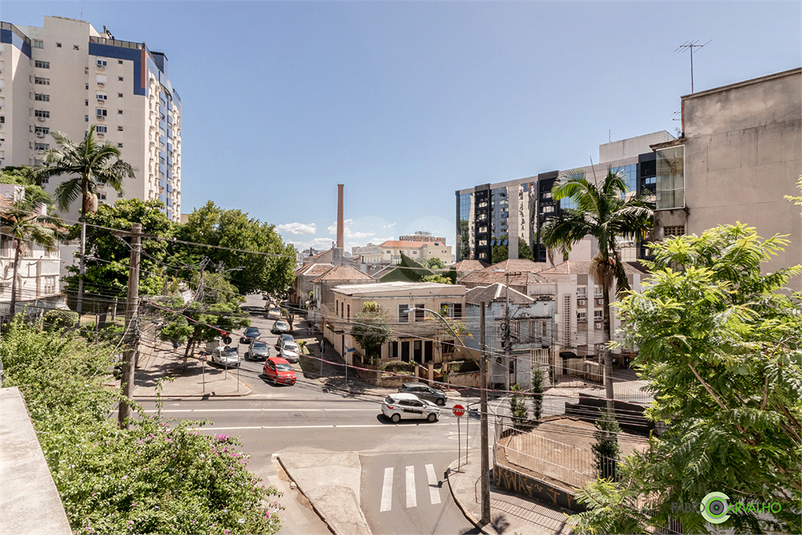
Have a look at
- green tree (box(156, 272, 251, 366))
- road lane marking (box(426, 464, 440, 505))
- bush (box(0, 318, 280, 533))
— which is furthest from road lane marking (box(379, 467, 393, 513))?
green tree (box(156, 272, 251, 366))

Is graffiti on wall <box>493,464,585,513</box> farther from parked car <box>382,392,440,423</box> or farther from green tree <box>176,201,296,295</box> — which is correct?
green tree <box>176,201,296,295</box>

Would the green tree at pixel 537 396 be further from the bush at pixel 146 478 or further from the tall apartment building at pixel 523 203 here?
the tall apartment building at pixel 523 203

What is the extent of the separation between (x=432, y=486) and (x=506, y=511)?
9.70ft

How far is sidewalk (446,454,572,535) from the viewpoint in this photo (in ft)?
43.1

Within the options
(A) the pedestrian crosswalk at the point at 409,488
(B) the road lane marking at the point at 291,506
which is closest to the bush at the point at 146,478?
(B) the road lane marking at the point at 291,506

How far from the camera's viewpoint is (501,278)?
3734 cm

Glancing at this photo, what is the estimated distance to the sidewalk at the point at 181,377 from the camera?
25.4 metres

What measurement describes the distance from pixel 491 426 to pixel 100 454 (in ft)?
67.9

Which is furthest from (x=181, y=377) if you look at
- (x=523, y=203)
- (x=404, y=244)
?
(x=404, y=244)

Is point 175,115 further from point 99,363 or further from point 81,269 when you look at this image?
point 99,363

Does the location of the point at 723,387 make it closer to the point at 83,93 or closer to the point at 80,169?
the point at 80,169

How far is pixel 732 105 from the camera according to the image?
37.7 ft

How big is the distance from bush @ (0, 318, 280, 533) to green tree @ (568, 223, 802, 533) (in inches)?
197

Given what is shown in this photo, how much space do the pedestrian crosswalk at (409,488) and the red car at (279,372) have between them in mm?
13491
